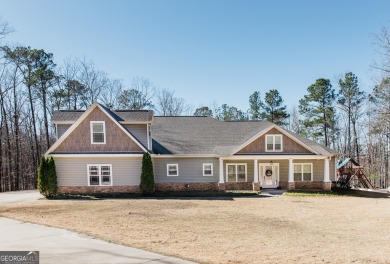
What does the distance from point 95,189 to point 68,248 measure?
15.4 metres

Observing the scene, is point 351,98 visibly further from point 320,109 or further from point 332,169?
point 332,169

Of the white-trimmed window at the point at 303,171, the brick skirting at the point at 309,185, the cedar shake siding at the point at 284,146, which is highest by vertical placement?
the cedar shake siding at the point at 284,146

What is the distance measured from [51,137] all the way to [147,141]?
26.7 meters

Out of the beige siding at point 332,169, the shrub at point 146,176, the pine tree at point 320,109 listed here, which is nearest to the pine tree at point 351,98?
the pine tree at point 320,109

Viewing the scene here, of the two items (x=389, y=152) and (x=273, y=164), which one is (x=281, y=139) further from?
(x=389, y=152)

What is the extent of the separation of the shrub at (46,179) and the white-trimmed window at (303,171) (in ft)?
59.8

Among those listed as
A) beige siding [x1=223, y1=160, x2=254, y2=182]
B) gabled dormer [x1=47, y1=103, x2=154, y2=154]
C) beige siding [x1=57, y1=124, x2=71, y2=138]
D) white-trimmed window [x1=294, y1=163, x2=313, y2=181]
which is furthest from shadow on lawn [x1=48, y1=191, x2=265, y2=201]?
white-trimmed window [x1=294, y1=163, x2=313, y2=181]

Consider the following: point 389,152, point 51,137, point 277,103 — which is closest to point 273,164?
point 277,103

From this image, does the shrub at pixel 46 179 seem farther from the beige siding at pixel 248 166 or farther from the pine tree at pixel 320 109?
the pine tree at pixel 320 109

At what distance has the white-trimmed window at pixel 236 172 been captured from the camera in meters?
24.7

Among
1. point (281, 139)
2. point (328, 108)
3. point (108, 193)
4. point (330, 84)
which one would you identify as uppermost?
point (330, 84)

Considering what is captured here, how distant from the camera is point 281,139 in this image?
24.3 meters

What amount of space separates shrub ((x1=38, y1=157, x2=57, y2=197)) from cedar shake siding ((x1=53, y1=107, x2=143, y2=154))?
1864 millimetres

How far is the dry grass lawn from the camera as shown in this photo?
6.69 m
